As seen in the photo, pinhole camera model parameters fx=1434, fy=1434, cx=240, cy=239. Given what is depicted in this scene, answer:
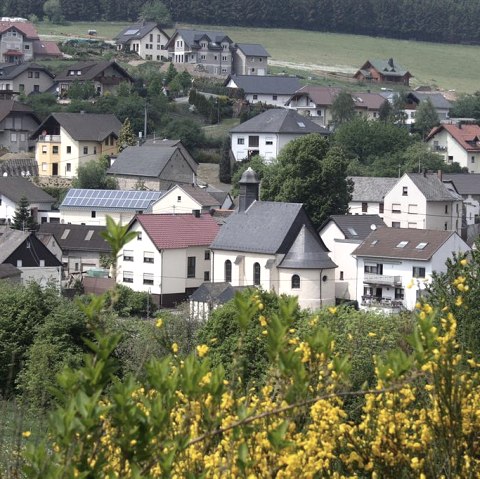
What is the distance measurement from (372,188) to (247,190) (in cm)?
1162

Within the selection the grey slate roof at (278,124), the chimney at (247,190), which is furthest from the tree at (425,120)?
the chimney at (247,190)

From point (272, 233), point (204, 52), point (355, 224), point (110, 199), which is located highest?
point (204, 52)

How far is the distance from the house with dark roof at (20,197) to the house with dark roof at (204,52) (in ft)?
138

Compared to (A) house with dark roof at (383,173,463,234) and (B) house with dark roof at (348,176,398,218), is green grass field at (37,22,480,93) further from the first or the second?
(A) house with dark roof at (383,173,463,234)

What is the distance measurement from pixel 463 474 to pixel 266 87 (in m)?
78.0

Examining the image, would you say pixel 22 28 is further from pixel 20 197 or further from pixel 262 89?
pixel 20 197

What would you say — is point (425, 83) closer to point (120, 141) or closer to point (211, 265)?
point (120, 141)

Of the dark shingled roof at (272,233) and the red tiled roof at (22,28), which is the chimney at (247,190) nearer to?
the dark shingled roof at (272,233)

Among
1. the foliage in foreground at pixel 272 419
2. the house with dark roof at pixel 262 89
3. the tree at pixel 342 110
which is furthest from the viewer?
the house with dark roof at pixel 262 89

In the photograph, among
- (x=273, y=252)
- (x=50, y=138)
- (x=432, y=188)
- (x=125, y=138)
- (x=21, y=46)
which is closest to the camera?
(x=273, y=252)

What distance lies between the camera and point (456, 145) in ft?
243

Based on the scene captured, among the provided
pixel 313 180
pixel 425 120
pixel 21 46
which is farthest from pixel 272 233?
pixel 21 46

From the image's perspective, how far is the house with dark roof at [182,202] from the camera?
180 feet

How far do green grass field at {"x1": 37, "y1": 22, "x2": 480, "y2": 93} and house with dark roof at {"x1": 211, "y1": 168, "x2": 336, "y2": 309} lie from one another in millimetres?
62551
